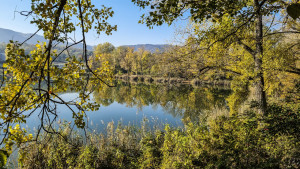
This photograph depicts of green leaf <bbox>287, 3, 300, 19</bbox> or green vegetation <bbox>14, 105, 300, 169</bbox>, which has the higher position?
green leaf <bbox>287, 3, 300, 19</bbox>

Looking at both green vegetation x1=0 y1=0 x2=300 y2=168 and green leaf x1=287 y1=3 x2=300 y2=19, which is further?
green vegetation x1=0 y1=0 x2=300 y2=168

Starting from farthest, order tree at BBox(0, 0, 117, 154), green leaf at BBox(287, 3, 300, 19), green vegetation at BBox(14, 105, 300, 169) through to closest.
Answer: green vegetation at BBox(14, 105, 300, 169) → tree at BBox(0, 0, 117, 154) → green leaf at BBox(287, 3, 300, 19)

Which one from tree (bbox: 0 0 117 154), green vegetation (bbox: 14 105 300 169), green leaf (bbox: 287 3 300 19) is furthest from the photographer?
green vegetation (bbox: 14 105 300 169)

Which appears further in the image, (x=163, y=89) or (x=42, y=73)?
(x=163, y=89)

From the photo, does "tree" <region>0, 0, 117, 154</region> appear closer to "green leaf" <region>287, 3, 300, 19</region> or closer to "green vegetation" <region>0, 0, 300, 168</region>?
"green vegetation" <region>0, 0, 300, 168</region>

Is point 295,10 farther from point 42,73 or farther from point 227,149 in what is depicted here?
point 227,149

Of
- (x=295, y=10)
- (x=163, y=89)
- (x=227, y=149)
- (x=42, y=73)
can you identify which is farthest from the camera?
(x=163, y=89)

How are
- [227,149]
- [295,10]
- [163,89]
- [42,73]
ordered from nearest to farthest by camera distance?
[295,10], [42,73], [227,149], [163,89]

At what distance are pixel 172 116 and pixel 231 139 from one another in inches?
444

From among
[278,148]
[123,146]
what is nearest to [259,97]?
[278,148]

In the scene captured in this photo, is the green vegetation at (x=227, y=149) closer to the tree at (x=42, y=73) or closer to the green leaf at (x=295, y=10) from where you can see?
the tree at (x=42, y=73)

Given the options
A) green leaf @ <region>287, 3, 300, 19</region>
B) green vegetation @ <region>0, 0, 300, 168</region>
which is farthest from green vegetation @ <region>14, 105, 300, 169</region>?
green leaf @ <region>287, 3, 300, 19</region>

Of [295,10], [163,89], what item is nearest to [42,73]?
[295,10]

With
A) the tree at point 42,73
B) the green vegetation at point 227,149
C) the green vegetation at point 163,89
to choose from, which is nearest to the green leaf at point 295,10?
the green vegetation at point 163,89
